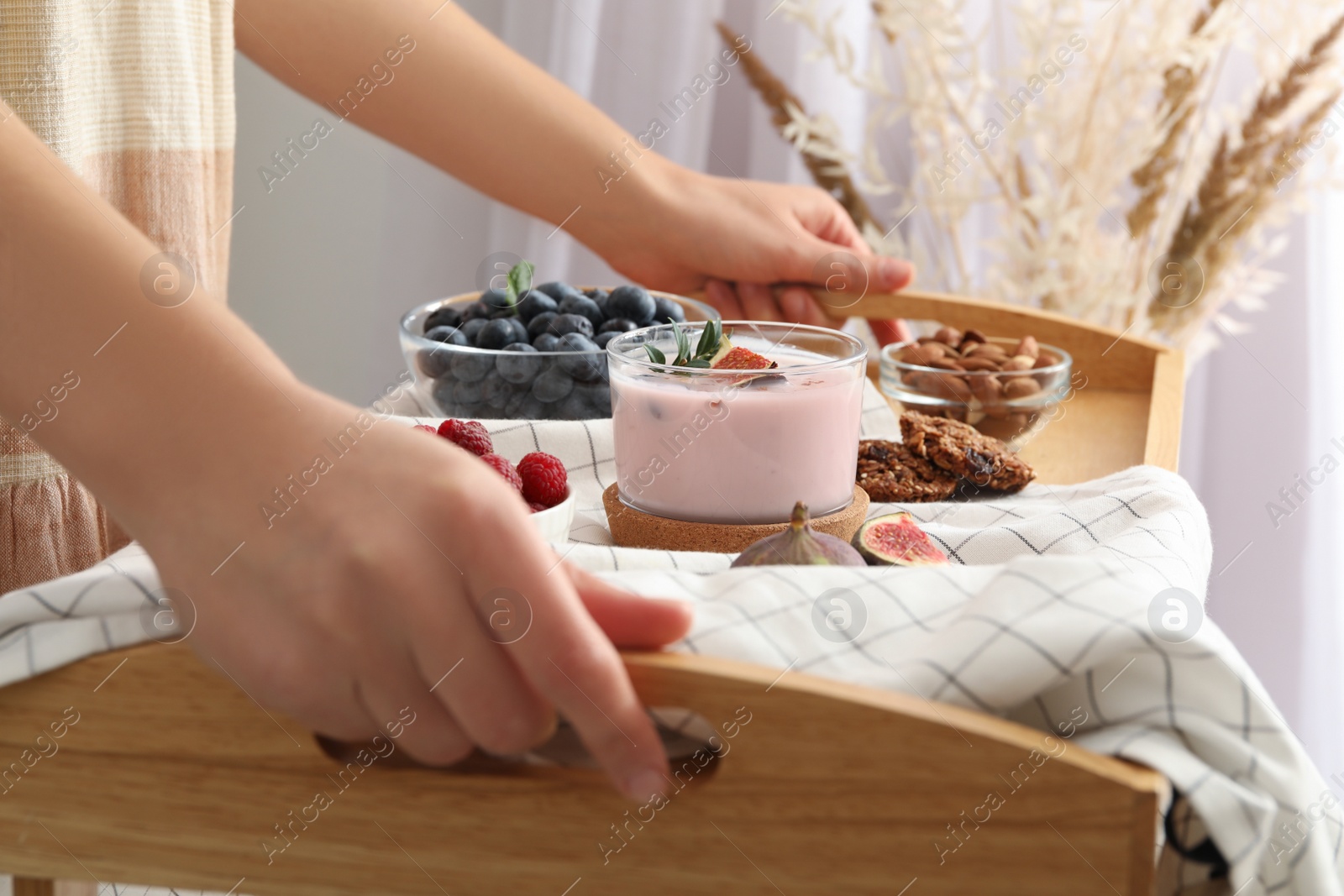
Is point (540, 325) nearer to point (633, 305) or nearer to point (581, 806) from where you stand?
point (633, 305)

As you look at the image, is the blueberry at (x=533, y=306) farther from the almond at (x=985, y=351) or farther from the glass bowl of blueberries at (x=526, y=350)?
the almond at (x=985, y=351)

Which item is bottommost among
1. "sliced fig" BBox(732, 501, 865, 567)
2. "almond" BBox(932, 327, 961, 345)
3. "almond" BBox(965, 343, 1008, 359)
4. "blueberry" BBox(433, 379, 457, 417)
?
"blueberry" BBox(433, 379, 457, 417)

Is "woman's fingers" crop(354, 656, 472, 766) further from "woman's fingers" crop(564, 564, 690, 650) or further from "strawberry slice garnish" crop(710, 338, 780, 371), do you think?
"strawberry slice garnish" crop(710, 338, 780, 371)

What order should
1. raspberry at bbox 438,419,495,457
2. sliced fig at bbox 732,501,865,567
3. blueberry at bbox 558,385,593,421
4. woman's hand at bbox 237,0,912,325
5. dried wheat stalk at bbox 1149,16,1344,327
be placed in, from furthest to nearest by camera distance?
dried wheat stalk at bbox 1149,16,1344,327 < woman's hand at bbox 237,0,912,325 < blueberry at bbox 558,385,593,421 < raspberry at bbox 438,419,495,457 < sliced fig at bbox 732,501,865,567

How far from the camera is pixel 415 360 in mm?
940

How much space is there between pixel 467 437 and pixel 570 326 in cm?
22

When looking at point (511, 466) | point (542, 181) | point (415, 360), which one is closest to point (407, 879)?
point (511, 466)

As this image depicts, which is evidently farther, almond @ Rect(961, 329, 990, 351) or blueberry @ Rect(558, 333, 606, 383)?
almond @ Rect(961, 329, 990, 351)

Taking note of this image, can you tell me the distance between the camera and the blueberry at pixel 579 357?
2.91 feet

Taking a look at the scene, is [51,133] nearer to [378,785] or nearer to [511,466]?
[511,466]

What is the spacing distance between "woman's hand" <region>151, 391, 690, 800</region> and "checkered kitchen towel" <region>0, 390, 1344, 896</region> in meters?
0.08

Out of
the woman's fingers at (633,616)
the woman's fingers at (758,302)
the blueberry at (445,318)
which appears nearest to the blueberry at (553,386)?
the blueberry at (445,318)

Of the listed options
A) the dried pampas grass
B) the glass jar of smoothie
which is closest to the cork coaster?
the glass jar of smoothie

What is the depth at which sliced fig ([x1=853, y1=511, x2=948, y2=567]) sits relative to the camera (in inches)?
26.3
